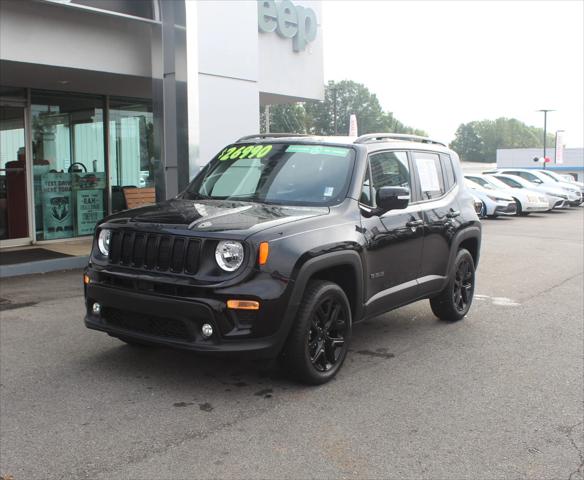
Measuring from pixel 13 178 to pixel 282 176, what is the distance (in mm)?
7970

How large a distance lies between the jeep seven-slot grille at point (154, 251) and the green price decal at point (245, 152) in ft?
5.22

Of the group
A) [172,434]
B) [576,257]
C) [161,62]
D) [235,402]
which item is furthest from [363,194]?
[576,257]

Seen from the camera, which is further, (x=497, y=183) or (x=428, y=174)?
(x=497, y=183)

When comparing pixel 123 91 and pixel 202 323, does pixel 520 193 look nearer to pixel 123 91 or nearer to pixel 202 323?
pixel 123 91

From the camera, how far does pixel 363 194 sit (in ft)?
18.2

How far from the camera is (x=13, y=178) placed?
11.9 m

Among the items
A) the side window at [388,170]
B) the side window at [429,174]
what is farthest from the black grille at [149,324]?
the side window at [429,174]

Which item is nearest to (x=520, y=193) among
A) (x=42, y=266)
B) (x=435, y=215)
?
(x=42, y=266)

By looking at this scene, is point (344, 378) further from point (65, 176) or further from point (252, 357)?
point (65, 176)

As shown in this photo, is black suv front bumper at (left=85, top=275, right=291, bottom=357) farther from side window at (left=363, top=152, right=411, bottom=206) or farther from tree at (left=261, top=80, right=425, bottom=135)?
tree at (left=261, top=80, right=425, bottom=135)

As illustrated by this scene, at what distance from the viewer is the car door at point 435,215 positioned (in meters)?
6.29

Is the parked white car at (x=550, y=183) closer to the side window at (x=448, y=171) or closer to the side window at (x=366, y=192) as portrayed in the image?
the side window at (x=448, y=171)

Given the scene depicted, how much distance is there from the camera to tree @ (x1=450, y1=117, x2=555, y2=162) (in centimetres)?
15188

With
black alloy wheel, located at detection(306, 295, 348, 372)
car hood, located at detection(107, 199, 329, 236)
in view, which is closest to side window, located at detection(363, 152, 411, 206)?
car hood, located at detection(107, 199, 329, 236)
